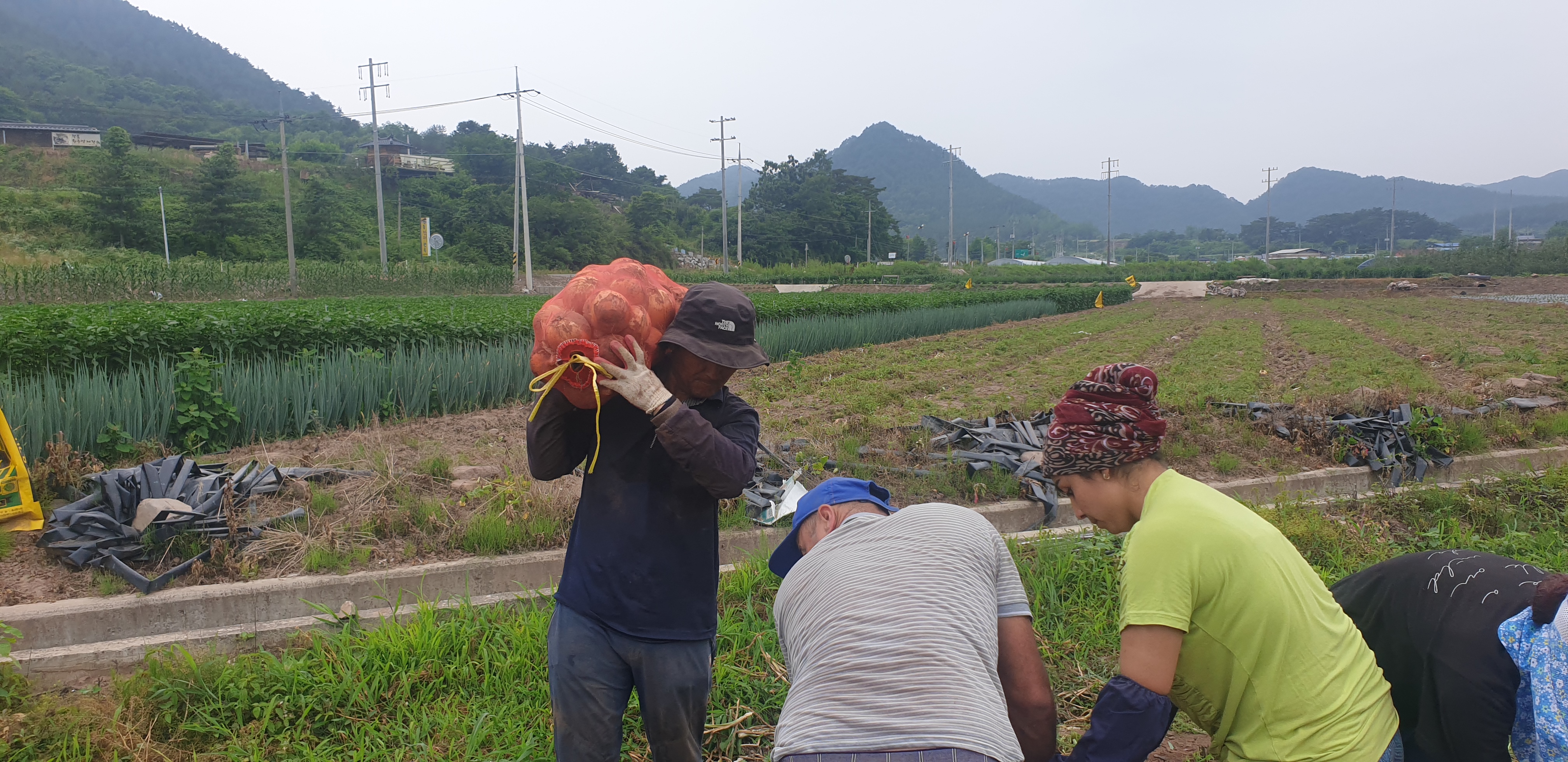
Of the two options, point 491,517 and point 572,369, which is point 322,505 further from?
point 572,369

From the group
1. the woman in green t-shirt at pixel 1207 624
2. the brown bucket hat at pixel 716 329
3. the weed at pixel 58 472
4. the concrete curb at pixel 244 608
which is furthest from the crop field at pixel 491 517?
the brown bucket hat at pixel 716 329

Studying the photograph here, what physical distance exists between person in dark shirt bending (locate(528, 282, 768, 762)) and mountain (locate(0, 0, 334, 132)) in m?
105

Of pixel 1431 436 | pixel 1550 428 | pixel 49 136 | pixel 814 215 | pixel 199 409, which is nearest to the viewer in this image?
pixel 199 409

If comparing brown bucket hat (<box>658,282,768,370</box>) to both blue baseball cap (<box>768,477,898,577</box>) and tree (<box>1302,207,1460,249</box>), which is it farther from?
tree (<box>1302,207,1460,249</box>)

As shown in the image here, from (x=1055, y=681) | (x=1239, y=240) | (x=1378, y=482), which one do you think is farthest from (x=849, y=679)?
(x=1239, y=240)

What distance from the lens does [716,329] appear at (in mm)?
1947

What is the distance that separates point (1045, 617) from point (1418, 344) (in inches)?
625

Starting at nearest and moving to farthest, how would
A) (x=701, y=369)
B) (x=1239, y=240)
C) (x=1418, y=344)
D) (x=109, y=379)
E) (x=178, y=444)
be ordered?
(x=701, y=369)
(x=178, y=444)
(x=109, y=379)
(x=1418, y=344)
(x=1239, y=240)

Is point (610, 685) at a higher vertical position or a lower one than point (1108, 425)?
lower

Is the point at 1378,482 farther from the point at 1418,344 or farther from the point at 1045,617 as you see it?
the point at 1418,344

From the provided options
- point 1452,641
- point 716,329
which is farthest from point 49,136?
point 1452,641

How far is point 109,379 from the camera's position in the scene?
6008 mm

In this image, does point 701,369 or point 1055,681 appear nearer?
point 701,369

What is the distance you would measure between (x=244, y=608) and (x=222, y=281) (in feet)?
96.2
